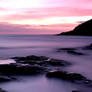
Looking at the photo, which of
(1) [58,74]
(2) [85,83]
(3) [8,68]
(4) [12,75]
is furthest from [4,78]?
(2) [85,83]

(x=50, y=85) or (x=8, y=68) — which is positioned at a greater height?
(x=8, y=68)

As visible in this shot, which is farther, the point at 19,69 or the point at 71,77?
the point at 19,69

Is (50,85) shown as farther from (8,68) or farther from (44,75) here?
(8,68)

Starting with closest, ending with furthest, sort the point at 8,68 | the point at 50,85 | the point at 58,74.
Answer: the point at 50,85, the point at 58,74, the point at 8,68

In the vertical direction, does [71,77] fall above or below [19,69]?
below

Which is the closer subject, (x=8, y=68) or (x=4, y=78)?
(x=4, y=78)

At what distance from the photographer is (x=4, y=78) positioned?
53.7 feet

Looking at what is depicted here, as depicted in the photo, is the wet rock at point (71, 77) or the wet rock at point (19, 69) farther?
the wet rock at point (19, 69)

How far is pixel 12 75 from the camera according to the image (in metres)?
18.1

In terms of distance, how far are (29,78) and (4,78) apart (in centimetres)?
237

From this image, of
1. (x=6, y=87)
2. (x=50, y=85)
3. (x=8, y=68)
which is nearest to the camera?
(x=6, y=87)

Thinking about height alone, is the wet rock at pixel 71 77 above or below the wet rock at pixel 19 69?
below

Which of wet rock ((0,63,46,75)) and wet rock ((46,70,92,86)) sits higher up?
wet rock ((0,63,46,75))

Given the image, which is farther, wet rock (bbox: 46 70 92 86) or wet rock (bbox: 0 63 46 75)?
wet rock (bbox: 0 63 46 75)
